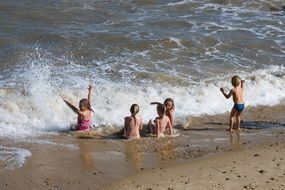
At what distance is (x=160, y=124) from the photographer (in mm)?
10102

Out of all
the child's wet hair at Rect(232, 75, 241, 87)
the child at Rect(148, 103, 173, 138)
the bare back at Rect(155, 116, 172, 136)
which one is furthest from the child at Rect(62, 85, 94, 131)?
the child's wet hair at Rect(232, 75, 241, 87)

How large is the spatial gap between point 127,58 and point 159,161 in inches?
267

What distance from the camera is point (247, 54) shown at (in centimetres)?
1628

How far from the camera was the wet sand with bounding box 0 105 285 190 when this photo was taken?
7527 mm

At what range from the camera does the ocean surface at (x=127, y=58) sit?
1144 centimetres

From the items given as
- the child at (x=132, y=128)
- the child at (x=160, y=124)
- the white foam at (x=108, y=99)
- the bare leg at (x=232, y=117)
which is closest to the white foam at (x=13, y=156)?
the white foam at (x=108, y=99)

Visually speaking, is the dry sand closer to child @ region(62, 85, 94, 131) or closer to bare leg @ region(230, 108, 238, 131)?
bare leg @ region(230, 108, 238, 131)

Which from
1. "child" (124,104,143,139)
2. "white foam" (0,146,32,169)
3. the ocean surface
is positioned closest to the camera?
"white foam" (0,146,32,169)

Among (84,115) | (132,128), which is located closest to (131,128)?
(132,128)

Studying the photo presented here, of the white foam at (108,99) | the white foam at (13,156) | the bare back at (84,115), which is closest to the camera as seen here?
the white foam at (13,156)

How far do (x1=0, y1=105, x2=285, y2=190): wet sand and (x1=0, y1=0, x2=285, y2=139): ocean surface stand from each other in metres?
0.79

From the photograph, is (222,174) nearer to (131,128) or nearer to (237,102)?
(131,128)

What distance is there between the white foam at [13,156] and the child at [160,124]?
245 cm

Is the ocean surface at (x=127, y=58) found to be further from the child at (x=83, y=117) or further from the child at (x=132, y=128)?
the child at (x=132, y=128)
